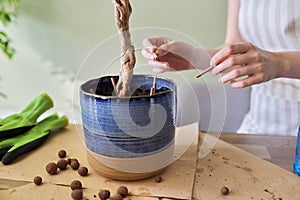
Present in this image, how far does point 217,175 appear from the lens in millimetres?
627

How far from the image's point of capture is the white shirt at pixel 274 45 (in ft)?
2.98

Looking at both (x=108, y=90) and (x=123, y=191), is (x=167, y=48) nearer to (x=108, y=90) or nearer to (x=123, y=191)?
(x=108, y=90)

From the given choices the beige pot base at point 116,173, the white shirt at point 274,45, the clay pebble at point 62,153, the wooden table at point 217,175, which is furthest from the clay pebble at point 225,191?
the white shirt at point 274,45

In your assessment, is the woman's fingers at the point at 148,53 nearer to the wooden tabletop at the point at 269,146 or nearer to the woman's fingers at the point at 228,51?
the woman's fingers at the point at 228,51

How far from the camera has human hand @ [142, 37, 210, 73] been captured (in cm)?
71

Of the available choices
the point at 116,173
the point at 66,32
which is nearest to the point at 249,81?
the point at 116,173

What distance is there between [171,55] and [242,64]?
7.6 inches

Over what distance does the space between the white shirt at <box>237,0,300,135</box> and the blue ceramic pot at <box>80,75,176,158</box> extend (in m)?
0.48

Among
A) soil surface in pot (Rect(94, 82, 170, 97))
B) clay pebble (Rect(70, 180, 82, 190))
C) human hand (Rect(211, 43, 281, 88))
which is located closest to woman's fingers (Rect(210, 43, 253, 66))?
human hand (Rect(211, 43, 281, 88))

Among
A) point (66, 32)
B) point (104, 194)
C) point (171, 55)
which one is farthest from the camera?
point (66, 32)

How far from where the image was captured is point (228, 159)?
0.69m

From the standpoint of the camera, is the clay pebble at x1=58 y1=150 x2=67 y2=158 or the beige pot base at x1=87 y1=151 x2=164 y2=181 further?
the clay pebble at x1=58 y1=150 x2=67 y2=158

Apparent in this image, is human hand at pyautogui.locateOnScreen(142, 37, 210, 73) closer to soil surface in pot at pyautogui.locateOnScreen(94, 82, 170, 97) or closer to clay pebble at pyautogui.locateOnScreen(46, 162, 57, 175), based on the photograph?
soil surface in pot at pyautogui.locateOnScreen(94, 82, 170, 97)

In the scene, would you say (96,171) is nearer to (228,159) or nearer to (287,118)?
(228,159)
